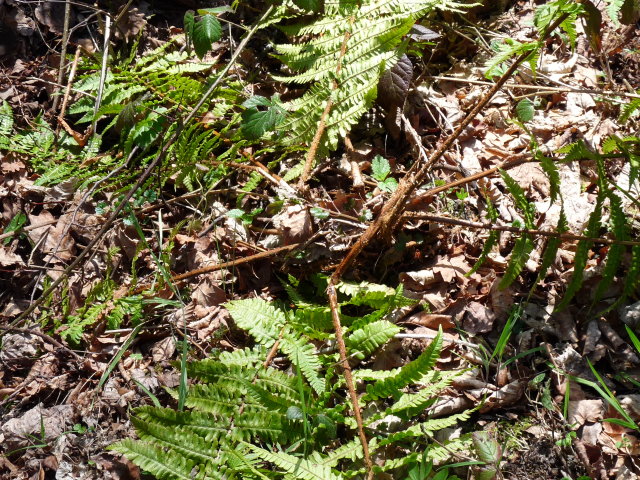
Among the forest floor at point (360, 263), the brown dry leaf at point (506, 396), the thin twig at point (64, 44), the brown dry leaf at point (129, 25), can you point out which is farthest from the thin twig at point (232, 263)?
the brown dry leaf at point (129, 25)

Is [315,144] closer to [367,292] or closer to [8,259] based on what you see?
[367,292]

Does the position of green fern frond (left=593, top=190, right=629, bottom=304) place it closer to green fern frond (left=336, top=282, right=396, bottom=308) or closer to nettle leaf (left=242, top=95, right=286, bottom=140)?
green fern frond (left=336, top=282, right=396, bottom=308)

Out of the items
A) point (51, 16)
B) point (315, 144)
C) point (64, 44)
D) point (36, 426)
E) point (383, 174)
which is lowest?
point (36, 426)

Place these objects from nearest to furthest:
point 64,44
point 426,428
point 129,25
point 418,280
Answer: point 426,428 < point 418,280 < point 64,44 < point 129,25

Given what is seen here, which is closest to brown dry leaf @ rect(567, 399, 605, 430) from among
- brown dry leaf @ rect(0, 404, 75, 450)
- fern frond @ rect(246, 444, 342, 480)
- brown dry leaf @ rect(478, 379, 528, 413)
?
brown dry leaf @ rect(478, 379, 528, 413)

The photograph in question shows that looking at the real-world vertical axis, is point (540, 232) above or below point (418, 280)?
above

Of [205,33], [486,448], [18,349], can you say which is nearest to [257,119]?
[205,33]

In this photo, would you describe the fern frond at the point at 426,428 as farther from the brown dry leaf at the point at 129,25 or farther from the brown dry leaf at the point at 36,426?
the brown dry leaf at the point at 129,25

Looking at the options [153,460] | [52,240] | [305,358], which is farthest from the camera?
[52,240]
